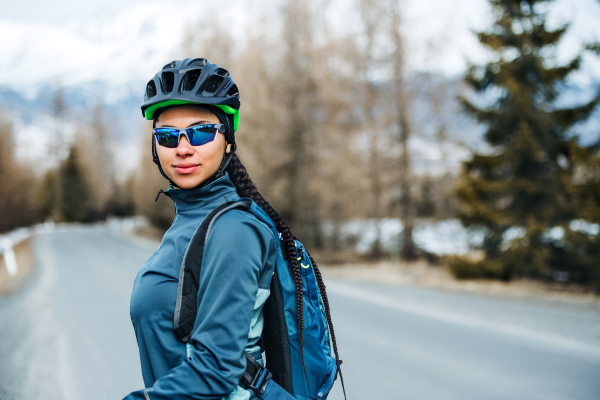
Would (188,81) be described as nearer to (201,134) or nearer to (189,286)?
(201,134)

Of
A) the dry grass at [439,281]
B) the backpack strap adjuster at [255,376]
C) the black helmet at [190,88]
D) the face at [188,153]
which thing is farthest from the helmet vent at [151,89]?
the dry grass at [439,281]

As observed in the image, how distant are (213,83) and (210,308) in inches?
31.4

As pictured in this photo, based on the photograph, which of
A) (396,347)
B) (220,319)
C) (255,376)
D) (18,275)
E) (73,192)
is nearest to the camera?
(220,319)

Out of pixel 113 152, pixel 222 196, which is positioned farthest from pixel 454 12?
pixel 113 152

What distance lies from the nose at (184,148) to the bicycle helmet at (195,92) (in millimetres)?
114

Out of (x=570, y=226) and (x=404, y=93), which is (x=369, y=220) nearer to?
(x=404, y=93)

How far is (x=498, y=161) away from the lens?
1287 cm

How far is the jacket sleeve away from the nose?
33cm

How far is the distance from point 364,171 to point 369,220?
2179 millimetres

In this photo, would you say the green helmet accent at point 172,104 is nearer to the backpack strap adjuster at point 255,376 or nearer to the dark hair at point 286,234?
the dark hair at point 286,234

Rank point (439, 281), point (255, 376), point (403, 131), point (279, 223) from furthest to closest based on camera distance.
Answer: point (403, 131)
point (439, 281)
point (279, 223)
point (255, 376)

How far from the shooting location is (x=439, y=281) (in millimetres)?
13125

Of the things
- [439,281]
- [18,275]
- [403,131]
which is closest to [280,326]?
[439,281]

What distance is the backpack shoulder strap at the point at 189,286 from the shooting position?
135 centimetres
